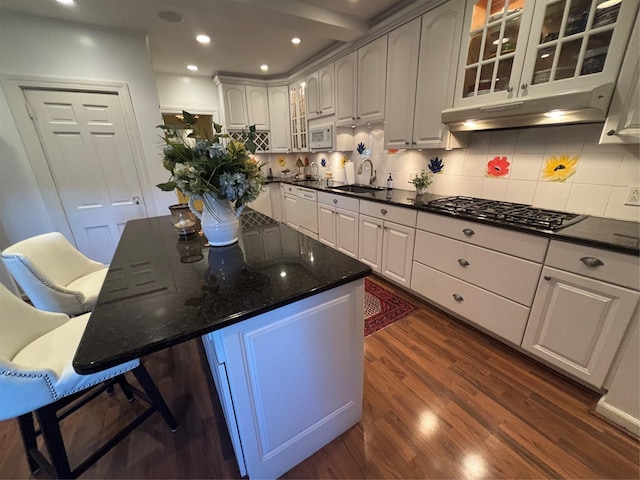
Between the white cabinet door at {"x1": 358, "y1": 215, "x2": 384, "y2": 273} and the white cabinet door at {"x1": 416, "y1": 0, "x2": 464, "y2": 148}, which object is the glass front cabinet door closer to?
the white cabinet door at {"x1": 416, "y1": 0, "x2": 464, "y2": 148}

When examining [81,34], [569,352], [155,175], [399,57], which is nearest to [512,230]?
[569,352]

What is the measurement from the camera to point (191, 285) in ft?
3.20

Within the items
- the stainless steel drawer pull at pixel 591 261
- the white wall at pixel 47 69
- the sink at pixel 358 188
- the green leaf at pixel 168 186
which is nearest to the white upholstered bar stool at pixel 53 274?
the green leaf at pixel 168 186

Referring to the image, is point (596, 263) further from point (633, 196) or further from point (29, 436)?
point (29, 436)

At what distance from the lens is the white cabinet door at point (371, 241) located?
2.57m

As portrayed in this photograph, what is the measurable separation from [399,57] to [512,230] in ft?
6.13

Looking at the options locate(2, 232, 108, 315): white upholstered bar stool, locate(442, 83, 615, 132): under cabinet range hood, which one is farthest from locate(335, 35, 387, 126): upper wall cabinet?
locate(2, 232, 108, 315): white upholstered bar stool

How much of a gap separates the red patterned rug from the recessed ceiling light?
120 inches

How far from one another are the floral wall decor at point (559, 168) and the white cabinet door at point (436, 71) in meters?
0.66

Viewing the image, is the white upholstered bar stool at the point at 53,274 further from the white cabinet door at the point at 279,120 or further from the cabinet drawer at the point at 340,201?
the white cabinet door at the point at 279,120

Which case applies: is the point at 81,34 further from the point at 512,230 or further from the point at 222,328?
the point at 512,230

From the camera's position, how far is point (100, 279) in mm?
1577

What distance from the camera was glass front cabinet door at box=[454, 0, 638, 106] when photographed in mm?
1316

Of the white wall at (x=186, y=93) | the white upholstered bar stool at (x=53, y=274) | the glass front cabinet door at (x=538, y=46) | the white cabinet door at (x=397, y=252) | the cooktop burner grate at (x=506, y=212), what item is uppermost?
the white wall at (x=186, y=93)
